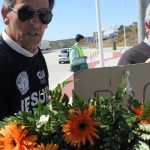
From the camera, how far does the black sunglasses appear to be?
2.47 metres

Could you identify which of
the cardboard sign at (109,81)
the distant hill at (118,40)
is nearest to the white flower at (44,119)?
the cardboard sign at (109,81)

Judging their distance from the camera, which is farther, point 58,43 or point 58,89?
point 58,43

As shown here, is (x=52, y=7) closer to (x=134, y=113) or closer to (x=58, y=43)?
(x=134, y=113)

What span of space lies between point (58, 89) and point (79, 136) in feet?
0.84

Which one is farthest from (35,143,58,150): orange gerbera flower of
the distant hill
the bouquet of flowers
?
the distant hill

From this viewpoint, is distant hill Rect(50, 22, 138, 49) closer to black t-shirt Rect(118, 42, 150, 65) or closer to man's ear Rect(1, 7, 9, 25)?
black t-shirt Rect(118, 42, 150, 65)

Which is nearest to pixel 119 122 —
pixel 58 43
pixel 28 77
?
pixel 28 77

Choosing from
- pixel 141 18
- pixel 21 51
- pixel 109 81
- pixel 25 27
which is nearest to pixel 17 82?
pixel 21 51

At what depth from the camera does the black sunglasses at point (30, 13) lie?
8.09 ft

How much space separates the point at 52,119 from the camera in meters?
1.61

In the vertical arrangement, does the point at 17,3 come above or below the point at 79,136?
above

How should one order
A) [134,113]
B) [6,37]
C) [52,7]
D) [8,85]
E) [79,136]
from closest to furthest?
[79,136] < [134,113] < [8,85] < [6,37] < [52,7]

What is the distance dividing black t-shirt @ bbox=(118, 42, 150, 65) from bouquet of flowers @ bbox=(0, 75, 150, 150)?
7.55 ft

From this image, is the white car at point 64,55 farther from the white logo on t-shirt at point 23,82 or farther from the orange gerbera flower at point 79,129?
the orange gerbera flower at point 79,129
